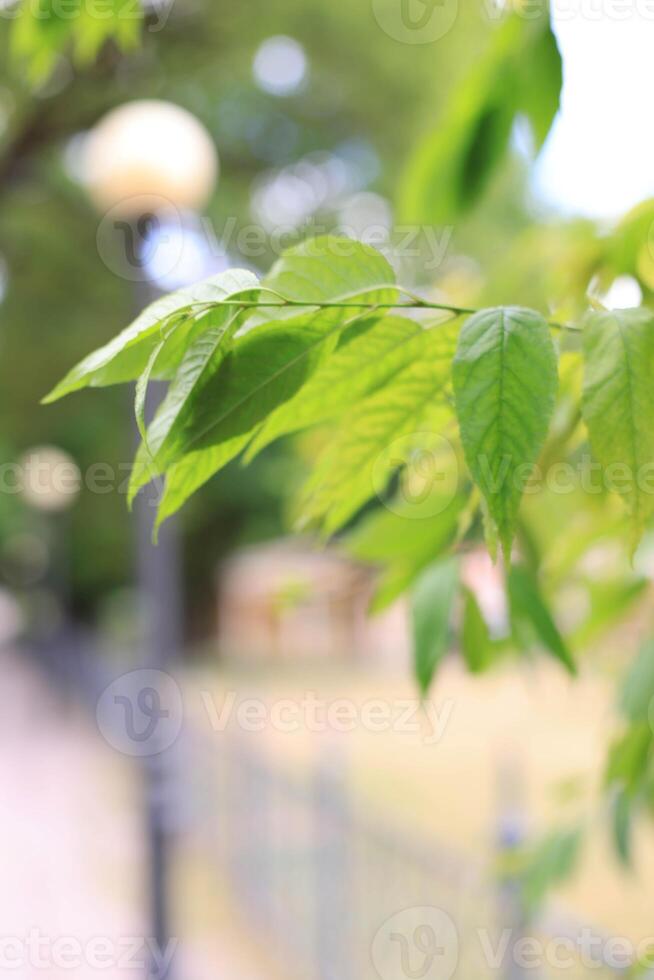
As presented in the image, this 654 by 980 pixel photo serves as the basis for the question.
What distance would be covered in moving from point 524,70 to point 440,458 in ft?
0.95

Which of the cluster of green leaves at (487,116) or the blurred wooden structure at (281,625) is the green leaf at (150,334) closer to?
the cluster of green leaves at (487,116)

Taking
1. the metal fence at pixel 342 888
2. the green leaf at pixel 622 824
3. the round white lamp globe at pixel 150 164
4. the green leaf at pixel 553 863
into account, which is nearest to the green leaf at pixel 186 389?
the green leaf at pixel 622 824

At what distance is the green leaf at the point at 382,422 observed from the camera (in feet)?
1.51

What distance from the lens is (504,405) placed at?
363 mm

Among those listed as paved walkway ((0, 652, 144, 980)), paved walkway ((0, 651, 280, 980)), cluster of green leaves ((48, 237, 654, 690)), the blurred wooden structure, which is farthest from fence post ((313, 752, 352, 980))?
the blurred wooden structure

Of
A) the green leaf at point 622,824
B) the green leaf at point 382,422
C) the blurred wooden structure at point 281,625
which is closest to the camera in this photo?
the green leaf at point 382,422

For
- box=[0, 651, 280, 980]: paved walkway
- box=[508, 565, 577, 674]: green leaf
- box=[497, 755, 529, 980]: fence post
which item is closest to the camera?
box=[508, 565, 577, 674]: green leaf

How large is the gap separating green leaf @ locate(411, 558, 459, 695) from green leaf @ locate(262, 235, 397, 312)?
252 mm

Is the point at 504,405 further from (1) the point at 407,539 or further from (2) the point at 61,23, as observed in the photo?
(2) the point at 61,23

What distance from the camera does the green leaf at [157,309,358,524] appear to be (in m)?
0.38

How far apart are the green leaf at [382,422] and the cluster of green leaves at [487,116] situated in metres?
0.33

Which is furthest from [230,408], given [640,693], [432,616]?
[640,693]

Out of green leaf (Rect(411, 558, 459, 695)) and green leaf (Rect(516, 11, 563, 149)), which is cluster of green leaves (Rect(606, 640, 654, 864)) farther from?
green leaf (Rect(516, 11, 563, 149))

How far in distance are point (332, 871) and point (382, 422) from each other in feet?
7.85
